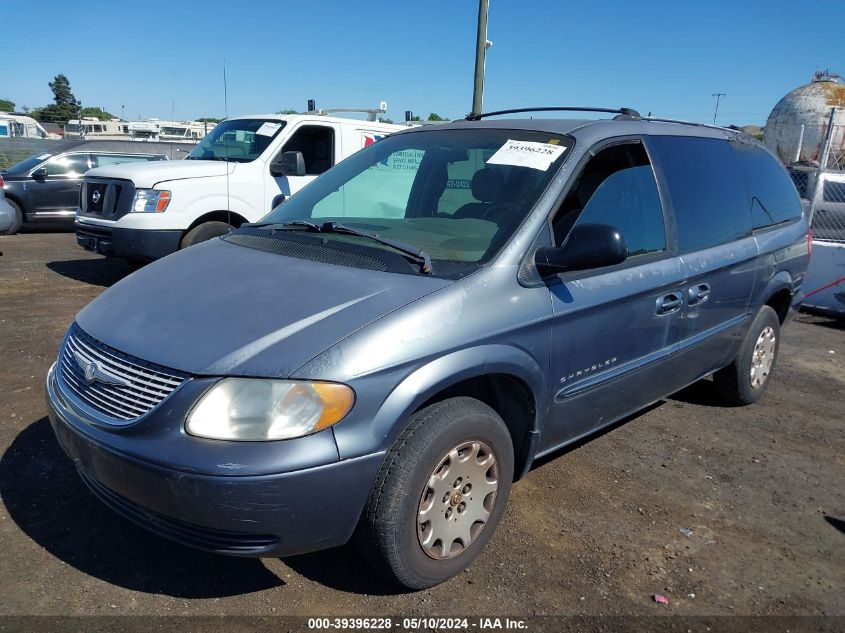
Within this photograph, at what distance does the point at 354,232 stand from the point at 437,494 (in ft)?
4.12

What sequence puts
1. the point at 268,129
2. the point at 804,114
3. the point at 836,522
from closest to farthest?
1. the point at 836,522
2. the point at 268,129
3. the point at 804,114

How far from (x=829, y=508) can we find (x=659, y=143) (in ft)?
6.97

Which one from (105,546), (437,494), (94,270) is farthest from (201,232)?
(437,494)

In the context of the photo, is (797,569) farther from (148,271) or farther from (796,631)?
(148,271)

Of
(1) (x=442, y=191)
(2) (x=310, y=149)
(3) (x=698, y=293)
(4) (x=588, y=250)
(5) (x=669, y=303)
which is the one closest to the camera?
(4) (x=588, y=250)

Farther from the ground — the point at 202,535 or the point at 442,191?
the point at 442,191

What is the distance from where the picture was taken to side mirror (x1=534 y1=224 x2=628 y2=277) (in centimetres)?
265

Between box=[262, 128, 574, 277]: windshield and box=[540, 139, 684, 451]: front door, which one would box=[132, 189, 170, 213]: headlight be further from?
box=[540, 139, 684, 451]: front door

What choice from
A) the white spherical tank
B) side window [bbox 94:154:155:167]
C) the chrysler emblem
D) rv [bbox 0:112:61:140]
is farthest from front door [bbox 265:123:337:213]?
the white spherical tank

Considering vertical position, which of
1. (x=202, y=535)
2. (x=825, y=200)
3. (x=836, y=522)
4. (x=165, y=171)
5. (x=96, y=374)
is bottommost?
(x=836, y=522)

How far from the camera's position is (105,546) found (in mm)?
2799

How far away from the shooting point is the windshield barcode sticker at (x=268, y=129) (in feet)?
25.5

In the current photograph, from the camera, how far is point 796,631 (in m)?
2.51

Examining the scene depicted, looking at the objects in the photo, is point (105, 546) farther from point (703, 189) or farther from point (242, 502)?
point (703, 189)
